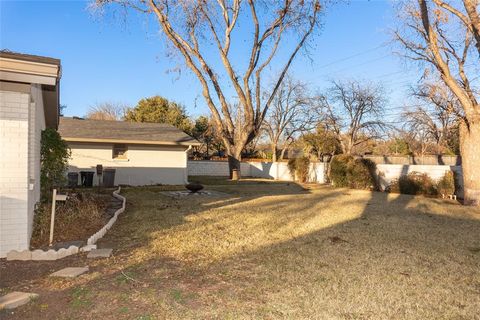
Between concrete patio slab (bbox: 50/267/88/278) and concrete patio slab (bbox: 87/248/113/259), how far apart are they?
1.98 feet

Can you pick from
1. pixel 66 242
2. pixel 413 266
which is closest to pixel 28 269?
pixel 66 242

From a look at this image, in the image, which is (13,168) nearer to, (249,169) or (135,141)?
(135,141)

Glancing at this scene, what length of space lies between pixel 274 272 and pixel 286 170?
80.3 ft

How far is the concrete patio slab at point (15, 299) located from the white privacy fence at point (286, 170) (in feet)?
51.1

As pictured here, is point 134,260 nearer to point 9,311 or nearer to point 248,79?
point 9,311

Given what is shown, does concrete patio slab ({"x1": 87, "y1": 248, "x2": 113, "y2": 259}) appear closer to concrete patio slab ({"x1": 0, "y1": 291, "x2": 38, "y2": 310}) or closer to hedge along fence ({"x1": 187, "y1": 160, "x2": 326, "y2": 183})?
concrete patio slab ({"x1": 0, "y1": 291, "x2": 38, "y2": 310})

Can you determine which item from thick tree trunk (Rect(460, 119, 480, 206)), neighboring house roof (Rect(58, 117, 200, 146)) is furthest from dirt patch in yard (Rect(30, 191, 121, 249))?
thick tree trunk (Rect(460, 119, 480, 206))

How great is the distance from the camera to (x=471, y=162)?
12914 mm

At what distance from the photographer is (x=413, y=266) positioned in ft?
17.2

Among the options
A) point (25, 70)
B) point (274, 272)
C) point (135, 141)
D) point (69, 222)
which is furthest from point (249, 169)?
point (274, 272)

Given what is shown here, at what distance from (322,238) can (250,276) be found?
2615 mm

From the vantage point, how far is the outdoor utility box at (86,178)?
1725cm

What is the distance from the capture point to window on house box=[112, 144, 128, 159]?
1910cm

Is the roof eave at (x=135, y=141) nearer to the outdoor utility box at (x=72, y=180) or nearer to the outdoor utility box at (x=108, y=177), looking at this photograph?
the outdoor utility box at (x=108, y=177)
